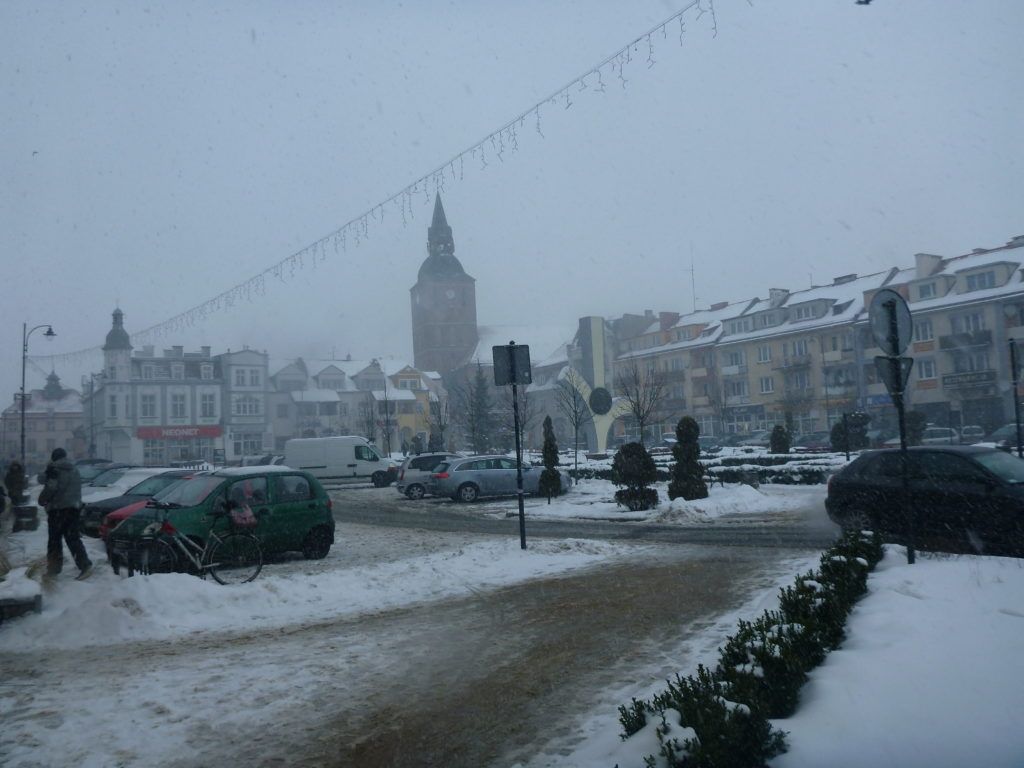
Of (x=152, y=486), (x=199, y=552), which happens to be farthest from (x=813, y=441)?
(x=199, y=552)

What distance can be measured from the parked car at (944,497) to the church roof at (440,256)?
10900 centimetres

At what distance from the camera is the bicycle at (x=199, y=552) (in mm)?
10031

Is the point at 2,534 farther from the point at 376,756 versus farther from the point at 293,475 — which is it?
the point at 376,756

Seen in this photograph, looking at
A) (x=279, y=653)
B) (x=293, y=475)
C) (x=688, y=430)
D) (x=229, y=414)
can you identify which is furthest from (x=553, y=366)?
(x=279, y=653)

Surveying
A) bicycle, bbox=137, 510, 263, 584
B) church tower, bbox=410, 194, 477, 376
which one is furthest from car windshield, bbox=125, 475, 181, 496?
church tower, bbox=410, 194, 477, 376

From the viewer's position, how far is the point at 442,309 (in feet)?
384

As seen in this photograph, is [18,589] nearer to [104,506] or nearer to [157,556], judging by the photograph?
[157,556]

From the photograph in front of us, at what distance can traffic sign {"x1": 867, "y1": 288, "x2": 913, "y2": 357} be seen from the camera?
329 inches

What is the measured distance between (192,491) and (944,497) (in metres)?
10.3

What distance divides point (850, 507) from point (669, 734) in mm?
9168

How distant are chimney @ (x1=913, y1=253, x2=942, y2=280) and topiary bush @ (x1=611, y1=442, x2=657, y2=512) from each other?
131 feet

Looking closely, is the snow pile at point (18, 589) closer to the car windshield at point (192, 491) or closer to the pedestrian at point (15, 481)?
the car windshield at point (192, 491)

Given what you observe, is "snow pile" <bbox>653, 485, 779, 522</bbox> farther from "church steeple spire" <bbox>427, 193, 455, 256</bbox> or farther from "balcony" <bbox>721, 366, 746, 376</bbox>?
"church steeple spire" <bbox>427, 193, 455, 256</bbox>

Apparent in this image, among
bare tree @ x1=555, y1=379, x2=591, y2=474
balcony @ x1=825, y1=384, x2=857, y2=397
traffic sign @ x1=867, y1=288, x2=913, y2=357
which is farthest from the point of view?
balcony @ x1=825, y1=384, x2=857, y2=397
